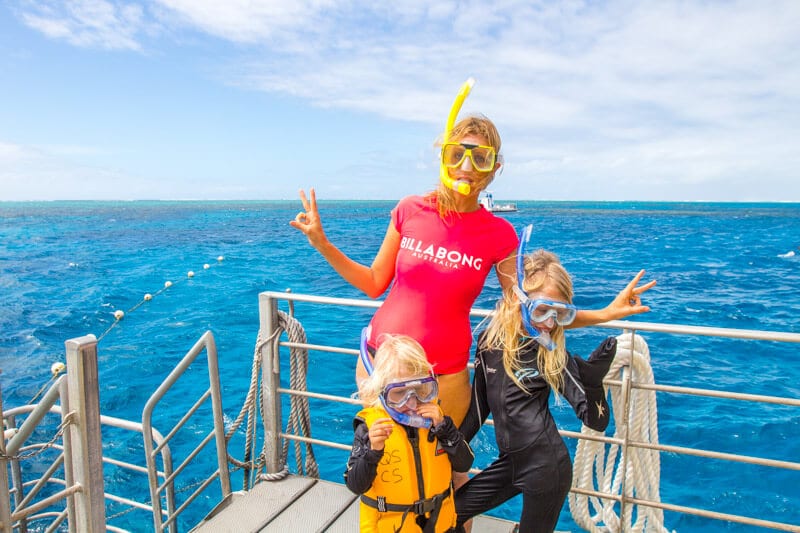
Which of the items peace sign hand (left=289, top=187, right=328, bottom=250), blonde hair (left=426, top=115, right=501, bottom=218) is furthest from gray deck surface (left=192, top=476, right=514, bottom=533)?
blonde hair (left=426, top=115, right=501, bottom=218)

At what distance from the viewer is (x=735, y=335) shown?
250 cm

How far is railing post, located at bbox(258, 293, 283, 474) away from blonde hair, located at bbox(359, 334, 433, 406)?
1.49 metres

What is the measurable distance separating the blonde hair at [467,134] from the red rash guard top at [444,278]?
0.05 m

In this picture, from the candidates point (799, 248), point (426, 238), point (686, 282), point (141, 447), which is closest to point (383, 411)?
point (426, 238)

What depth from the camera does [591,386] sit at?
2.23 m

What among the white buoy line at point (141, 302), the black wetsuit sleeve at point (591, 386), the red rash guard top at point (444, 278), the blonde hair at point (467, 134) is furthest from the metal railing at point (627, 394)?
the white buoy line at point (141, 302)

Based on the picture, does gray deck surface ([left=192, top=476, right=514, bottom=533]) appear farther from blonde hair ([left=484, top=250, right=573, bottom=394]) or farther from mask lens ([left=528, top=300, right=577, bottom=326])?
mask lens ([left=528, top=300, right=577, bottom=326])

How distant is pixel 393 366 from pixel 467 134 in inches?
41.0

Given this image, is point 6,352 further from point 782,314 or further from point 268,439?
point 782,314

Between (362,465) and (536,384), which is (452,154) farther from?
→ (362,465)

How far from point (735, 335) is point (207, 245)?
37.5 metres

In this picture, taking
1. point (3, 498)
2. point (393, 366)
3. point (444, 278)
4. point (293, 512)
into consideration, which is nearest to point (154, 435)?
point (293, 512)

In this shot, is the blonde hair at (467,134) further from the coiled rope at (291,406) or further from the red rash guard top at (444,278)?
the coiled rope at (291,406)

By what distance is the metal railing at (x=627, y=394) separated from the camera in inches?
97.0
